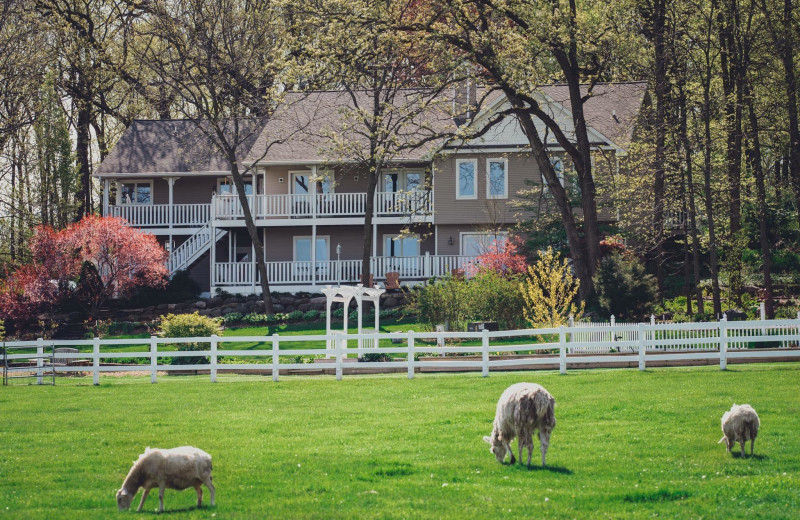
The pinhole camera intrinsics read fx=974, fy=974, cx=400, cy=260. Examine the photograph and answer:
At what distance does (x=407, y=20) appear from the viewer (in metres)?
30.2

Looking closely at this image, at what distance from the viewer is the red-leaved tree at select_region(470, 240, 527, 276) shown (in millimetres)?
35906

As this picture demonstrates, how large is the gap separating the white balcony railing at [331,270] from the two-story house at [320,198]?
0.14 feet

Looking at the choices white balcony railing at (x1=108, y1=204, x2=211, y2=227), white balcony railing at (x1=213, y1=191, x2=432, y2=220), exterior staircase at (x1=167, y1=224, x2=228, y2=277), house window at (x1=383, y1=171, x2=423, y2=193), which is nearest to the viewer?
white balcony railing at (x1=213, y1=191, x2=432, y2=220)

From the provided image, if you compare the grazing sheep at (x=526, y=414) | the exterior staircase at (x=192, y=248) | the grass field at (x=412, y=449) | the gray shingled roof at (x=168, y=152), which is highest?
the gray shingled roof at (x=168, y=152)

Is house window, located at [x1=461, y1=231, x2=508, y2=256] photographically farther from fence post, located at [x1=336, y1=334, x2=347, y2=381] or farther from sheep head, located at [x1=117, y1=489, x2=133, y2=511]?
sheep head, located at [x1=117, y1=489, x2=133, y2=511]

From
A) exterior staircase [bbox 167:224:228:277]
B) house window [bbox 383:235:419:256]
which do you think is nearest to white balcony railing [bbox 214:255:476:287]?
exterior staircase [bbox 167:224:228:277]

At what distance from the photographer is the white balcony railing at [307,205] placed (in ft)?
141

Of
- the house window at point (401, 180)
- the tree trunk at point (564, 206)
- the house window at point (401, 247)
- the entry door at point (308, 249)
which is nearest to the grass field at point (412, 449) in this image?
the tree trunk at point (564, 206)

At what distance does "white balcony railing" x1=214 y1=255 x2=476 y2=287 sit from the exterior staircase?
1807 millimetres

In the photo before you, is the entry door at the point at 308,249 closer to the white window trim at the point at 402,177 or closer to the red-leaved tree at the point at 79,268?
the white window trim at the point at 402,177

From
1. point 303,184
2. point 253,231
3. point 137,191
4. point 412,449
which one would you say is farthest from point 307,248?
point 412,449

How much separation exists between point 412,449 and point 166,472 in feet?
14.4

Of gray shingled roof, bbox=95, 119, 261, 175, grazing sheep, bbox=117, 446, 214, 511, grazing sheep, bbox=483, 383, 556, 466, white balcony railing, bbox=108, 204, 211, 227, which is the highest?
gray shingled roof, bbox=95, 119, 261, 175

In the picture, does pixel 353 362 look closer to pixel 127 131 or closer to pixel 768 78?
pixel 768 78
